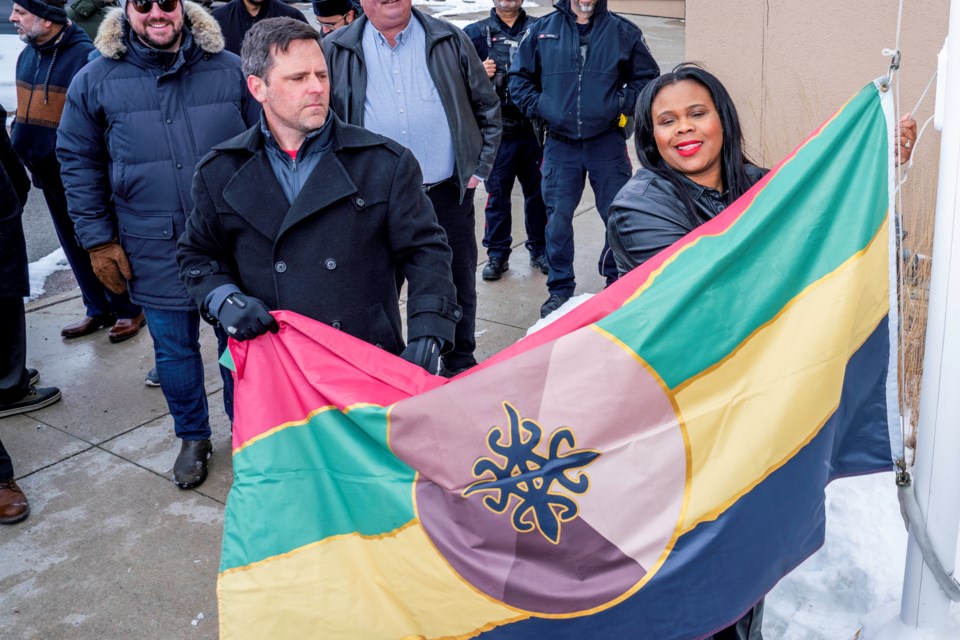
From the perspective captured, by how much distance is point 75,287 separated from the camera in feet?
24.2

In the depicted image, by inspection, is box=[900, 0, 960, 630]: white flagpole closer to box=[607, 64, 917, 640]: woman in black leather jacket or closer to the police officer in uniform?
box=[607, 64, 917, 640]: woman in black leather jacket

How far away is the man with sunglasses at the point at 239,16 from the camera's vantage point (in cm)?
609

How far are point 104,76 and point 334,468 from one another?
2.30 m

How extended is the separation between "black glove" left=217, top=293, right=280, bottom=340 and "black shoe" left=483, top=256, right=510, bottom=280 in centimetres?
378

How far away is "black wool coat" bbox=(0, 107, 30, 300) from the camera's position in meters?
4.80

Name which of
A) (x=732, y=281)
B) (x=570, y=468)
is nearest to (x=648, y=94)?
(x=732, y=281)

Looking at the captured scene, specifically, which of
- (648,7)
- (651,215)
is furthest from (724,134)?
(648,7)

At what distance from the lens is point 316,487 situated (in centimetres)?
279

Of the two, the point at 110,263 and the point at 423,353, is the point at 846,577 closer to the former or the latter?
the point at 423,353

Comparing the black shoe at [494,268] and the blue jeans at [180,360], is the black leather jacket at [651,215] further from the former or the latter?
the black shoe at [494,268]

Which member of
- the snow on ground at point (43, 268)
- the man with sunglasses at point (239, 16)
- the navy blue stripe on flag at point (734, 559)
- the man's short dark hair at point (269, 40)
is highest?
the man's short dark hair at point (269, 40)

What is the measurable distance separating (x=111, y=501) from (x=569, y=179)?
3.10m

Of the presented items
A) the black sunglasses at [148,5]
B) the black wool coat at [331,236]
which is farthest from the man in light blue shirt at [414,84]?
the black wool coat at [331,236]

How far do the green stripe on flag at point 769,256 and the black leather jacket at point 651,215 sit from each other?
0.72 ft
